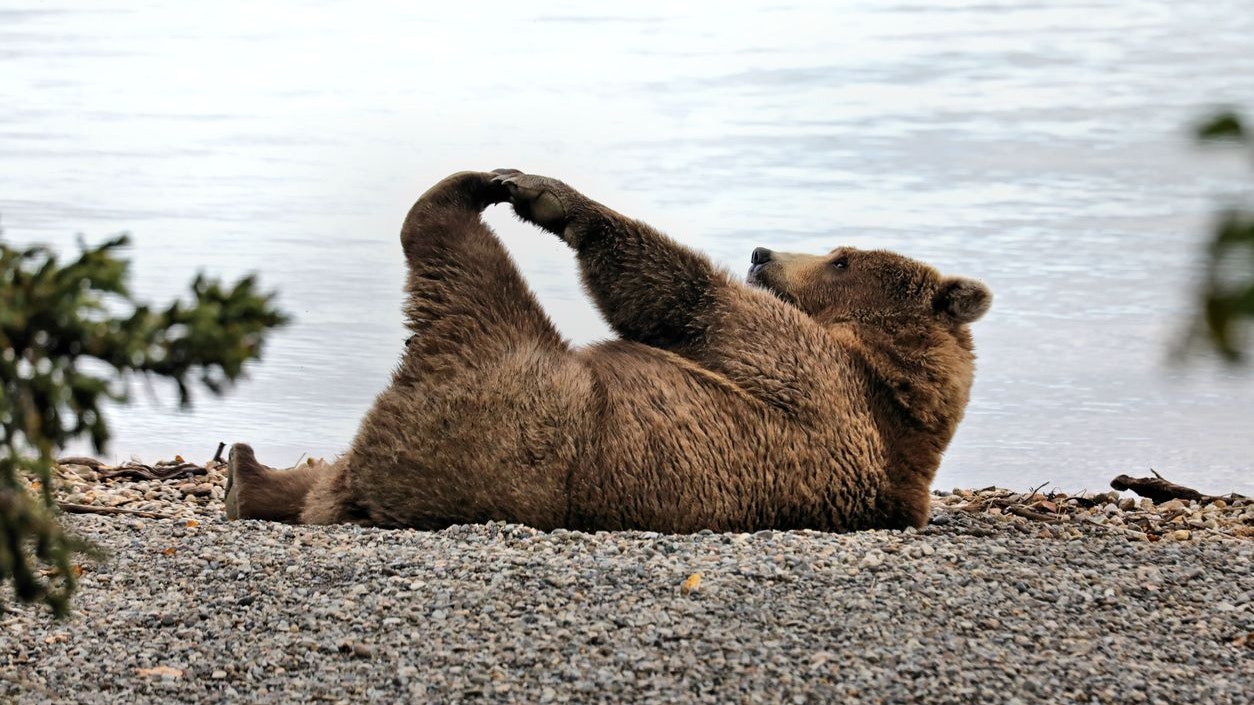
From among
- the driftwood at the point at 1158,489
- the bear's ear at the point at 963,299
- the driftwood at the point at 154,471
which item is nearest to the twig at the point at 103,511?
the driftwood at the point at 154,471

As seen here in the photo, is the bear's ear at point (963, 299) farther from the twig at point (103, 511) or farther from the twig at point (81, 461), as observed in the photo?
the twig at point (81, 461)

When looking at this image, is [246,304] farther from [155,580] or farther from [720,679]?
[155,580]

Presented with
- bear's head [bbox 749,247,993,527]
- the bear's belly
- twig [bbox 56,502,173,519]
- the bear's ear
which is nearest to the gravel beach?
the bear's belly

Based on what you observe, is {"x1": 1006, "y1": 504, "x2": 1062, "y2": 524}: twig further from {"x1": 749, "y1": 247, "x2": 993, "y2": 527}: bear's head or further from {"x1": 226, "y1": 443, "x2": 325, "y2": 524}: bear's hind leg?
{"x1": 226, "y1": 443, "x2": 325, "y2": 524}: bear's hind leg

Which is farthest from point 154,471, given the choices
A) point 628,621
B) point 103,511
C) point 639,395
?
point 628,621

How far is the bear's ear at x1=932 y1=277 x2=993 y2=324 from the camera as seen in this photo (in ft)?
23.0

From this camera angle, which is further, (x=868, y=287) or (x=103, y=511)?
(x=103, y=511)

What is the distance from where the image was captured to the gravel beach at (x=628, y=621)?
4.74 m

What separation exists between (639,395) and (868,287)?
1543mm

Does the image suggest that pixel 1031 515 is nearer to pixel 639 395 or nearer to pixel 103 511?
pixel 639 395

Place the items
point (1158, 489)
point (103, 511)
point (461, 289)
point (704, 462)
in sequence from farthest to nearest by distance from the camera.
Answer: point (1158, 489) < point (103, 511) < point (461, 289) < point (704, 462)

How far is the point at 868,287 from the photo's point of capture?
23.6 ft

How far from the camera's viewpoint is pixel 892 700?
4.54 meters

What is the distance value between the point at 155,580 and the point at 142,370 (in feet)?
10.5
